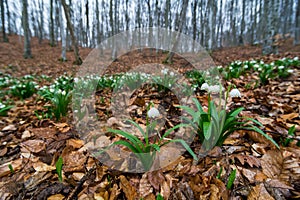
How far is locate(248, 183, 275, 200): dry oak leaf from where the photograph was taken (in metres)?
0.91

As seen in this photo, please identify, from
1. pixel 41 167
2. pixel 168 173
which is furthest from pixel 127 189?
pixel 41 167

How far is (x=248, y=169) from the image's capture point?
1113mm

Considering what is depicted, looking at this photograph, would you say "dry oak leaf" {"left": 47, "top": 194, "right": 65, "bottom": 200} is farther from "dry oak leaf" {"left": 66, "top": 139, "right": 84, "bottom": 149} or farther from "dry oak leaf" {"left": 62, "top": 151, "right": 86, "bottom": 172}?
"dry oak leaf" {"left": 66, "top": 139, "right": 84, "bottom": 149}

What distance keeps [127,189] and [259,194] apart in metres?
0.71

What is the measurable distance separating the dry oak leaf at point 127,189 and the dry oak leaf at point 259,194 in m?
0.62

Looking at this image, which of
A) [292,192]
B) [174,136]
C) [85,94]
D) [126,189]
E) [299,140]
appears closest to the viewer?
[292,192]

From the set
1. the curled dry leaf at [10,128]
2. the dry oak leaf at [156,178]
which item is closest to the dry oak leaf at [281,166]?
the dry oak leaf at [156,178]

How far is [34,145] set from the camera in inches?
61.0

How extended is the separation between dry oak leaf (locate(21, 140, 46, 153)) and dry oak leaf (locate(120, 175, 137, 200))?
2.77 feet

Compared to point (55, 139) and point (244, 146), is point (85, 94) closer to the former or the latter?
point (55, 139)

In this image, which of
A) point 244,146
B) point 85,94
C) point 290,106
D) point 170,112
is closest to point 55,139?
point 170,112

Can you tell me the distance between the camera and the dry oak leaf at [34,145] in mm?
1485

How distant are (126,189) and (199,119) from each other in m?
0.64

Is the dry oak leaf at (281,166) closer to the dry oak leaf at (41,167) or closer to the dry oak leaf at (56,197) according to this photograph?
the dry oak leaf at (56,197)
